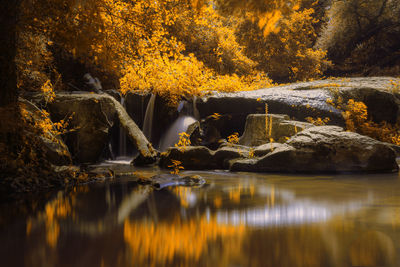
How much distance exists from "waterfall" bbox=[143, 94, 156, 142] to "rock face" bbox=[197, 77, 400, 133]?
1.62 meters

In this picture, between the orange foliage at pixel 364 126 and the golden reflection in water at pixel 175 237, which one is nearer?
the golden reflection in water at pixel 175 237

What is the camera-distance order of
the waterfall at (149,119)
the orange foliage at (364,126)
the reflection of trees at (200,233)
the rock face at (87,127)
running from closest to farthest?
the reflection of trees at (200,233)
the rock face at (87,127)
the orange foliage at (364,126)
the waterfall at (149,119)

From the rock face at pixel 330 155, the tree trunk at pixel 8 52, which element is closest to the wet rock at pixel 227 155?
the rock face at pixel 330 155

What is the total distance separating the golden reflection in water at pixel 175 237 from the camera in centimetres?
234

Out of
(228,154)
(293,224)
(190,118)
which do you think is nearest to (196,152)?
(228,154)

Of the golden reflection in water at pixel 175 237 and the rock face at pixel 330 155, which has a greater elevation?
the rock face at pixel 330 155

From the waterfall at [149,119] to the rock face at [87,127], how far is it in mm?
1402

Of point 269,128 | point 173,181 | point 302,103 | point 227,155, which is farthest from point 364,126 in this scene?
point 173,181

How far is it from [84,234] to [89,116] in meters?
6.30

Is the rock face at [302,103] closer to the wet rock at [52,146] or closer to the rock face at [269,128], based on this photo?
the rock face at [269,128]

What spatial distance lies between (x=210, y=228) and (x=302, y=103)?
757 cm

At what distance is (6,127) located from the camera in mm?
4742

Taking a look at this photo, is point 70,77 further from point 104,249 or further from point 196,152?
point 104,249

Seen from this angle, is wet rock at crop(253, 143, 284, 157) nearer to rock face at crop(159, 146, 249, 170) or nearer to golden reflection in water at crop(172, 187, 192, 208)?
rock face at crop(159, 146, 249, 170)
